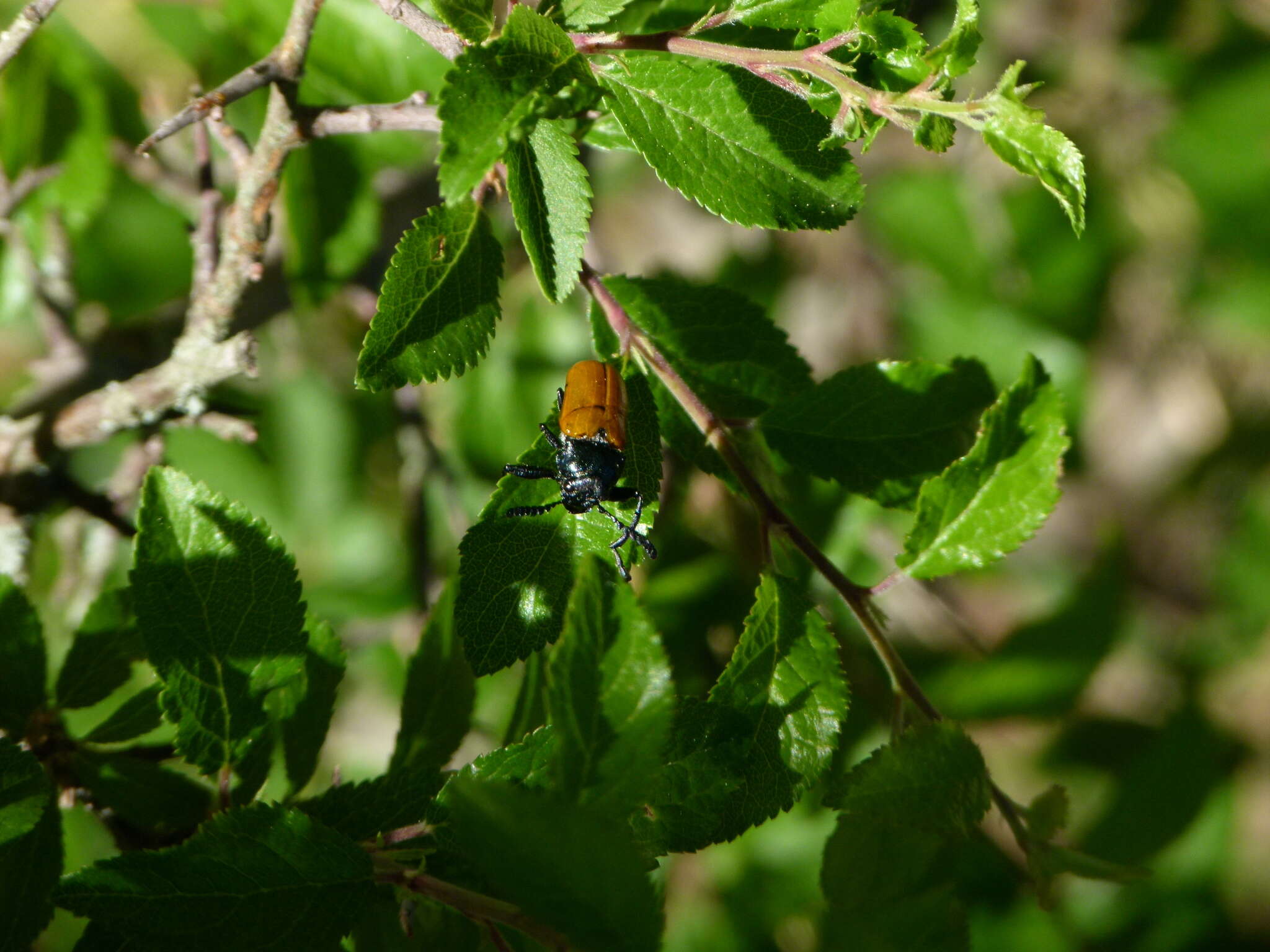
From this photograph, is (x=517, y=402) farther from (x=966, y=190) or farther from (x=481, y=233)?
(x=966, y=190)

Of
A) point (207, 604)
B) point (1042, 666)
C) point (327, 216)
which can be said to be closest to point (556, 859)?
point (207, 604)

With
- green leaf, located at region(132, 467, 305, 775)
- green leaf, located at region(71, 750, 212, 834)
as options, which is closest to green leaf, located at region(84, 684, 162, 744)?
green leaf, located at region(71, 750, 212, 834)

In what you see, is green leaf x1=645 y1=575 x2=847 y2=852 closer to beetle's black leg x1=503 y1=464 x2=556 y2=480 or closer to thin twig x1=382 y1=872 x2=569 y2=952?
thin twig x1=382 y1=872 x2=569 y2=952

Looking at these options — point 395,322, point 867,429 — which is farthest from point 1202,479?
point 395,322

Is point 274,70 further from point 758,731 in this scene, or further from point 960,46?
point 758,731

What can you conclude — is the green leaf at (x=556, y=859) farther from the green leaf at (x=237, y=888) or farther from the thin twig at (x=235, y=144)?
the thin twig at (x=235, y=144)
